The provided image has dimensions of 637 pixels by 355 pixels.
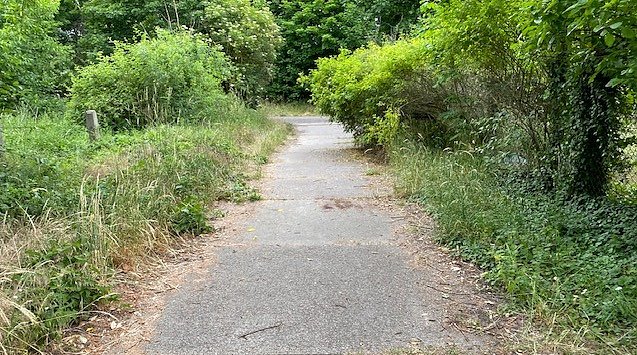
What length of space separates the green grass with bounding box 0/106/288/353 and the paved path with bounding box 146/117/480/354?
642 mm

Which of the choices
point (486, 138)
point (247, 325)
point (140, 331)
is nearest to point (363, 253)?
point (247, 325)

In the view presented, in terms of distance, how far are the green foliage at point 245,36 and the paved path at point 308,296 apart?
12.9 m

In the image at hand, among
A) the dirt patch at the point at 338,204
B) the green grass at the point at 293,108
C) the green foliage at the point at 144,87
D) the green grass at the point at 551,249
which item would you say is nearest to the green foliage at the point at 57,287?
the green grass at the point at 551,249

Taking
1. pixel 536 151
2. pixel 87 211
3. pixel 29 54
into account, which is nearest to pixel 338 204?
pixel 536 151

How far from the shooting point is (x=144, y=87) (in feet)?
34.6

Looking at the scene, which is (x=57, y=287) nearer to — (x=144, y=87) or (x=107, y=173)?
(x=107, y=173)

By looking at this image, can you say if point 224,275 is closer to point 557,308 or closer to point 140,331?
point 140,331

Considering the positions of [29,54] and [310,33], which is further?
[310,33]

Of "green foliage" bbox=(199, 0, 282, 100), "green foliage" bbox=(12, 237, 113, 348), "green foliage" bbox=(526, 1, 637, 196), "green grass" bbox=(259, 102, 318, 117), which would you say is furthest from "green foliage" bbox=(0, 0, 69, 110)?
"green grass" bbox=(259, 102, 318, 117)

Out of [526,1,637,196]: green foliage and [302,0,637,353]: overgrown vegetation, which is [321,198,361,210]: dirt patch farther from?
[526,1,637,196]: green foliage

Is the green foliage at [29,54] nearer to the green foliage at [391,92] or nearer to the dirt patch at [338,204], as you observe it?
the dirt patch at [338,204]

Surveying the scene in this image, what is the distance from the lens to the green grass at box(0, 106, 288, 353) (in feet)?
11.0

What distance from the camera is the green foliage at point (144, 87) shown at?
10.6 metres

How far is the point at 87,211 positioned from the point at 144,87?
6.69 m
